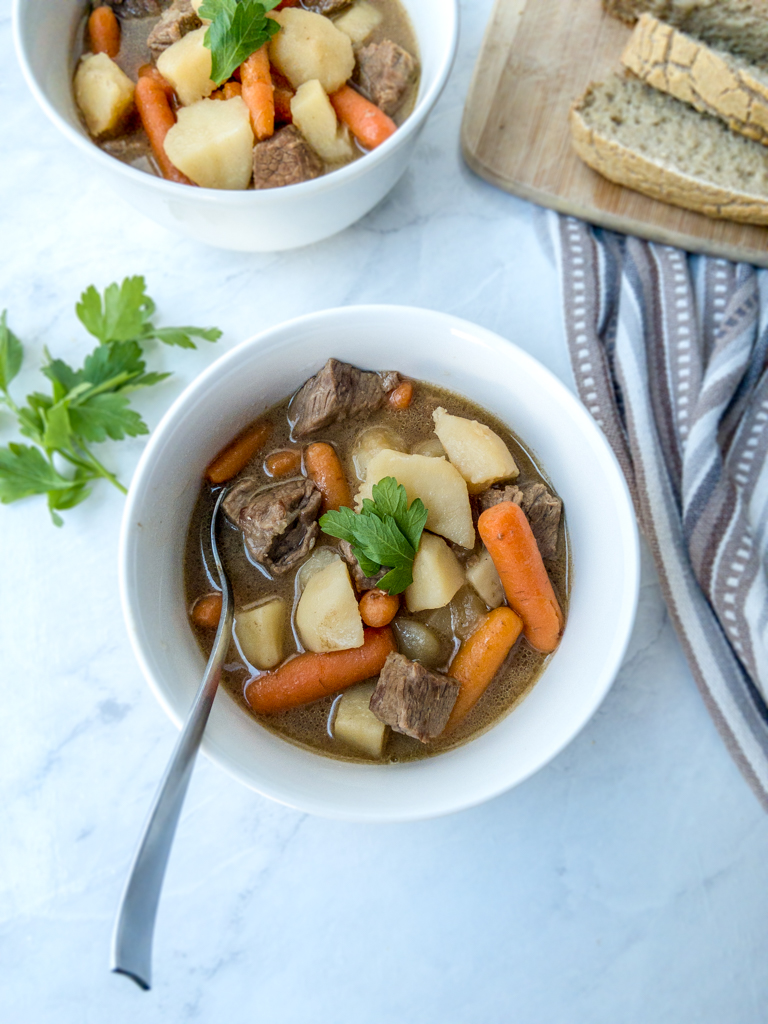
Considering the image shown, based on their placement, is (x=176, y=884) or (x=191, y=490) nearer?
(x=191, y=490)

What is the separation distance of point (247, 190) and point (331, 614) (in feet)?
3.55

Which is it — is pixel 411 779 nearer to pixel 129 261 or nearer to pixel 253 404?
pixel 253 404

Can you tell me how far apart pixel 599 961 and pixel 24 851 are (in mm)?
1689

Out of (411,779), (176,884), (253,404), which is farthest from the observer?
(176,884)

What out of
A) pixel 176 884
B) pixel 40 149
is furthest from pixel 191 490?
pixel 40 149

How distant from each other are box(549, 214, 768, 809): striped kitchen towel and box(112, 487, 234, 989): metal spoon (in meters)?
1.41

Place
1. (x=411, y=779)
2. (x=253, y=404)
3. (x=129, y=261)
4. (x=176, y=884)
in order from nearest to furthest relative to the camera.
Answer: (x=411, y=779) < (x=253, y=404) < (x=176, y=884) < (x=129, y=261)

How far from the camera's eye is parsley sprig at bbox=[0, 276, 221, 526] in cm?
220

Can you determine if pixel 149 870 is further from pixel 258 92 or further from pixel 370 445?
pixel 258 92

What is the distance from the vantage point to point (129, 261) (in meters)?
2.41

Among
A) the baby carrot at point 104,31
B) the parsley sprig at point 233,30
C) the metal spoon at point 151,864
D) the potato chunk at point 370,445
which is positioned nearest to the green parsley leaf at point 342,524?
the potato chunk at point 370,445

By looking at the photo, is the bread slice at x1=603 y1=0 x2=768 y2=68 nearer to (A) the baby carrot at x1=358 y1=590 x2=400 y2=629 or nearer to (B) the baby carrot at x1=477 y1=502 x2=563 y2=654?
(B) the baby carrot at x1=477 y1=502 x2=563 y2=654

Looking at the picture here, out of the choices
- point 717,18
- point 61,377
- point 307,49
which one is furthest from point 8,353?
point 717,18

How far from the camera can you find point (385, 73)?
2.15 metres
